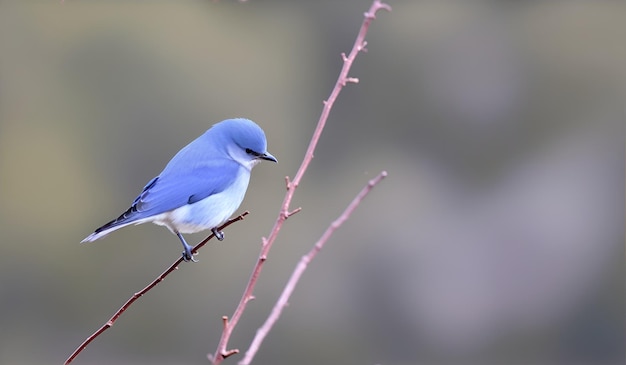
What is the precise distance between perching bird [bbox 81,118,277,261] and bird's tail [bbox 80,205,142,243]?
2 cm

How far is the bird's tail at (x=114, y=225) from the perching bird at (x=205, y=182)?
16 millimetres

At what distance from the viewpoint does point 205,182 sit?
1.75 metres

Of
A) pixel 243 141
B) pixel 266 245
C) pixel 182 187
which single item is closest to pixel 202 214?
pixel 182 187

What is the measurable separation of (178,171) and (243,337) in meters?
2.26

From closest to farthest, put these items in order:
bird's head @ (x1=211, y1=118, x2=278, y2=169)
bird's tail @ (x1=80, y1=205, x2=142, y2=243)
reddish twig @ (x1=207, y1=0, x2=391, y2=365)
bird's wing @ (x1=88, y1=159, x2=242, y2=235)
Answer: reddish twig @ (x1=207, y1=0, x2=391, y2=365)
bird's tail @ (x1=80, y1=205, x2=142, y2=243)
bird's wing @ (x1=88, y1=159, x2=242, y2=235)
bird's head @ (x1=211, y1=118, x2=278, y2=169)

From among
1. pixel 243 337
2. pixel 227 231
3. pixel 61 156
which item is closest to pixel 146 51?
pixel 61 156

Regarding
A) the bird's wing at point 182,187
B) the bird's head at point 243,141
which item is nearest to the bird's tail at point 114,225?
the bird's wing at point 182,187

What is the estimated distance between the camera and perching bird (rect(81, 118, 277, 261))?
1.67 metres

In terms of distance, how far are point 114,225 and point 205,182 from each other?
29 cm

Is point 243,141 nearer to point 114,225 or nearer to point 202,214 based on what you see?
point 202,214

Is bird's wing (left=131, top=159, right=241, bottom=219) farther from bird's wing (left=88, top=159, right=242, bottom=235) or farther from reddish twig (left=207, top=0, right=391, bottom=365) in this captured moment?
reddish twig (left=207, top=0, right=391, bottom=365)

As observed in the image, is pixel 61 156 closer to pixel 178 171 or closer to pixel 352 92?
pixel 352 92

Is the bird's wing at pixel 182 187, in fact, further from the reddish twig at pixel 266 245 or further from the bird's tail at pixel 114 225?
the reddish twig at pixel 266 245

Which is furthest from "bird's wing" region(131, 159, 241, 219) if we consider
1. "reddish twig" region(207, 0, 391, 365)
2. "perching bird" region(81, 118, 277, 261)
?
"reddish twig" region(207, 0, 391, 365)
